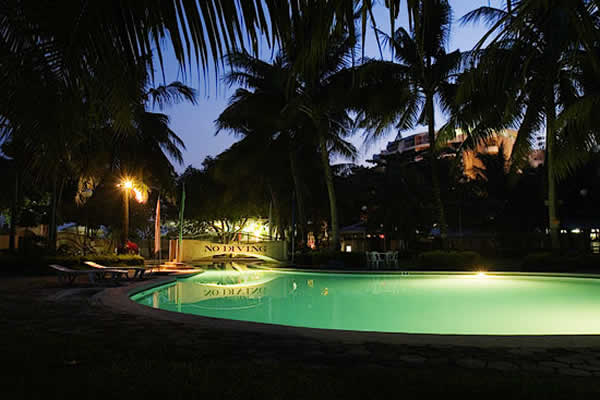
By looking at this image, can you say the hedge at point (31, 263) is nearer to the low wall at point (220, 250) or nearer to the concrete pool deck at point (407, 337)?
the low wall at point (220, 250)

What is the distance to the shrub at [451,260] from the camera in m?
16.8

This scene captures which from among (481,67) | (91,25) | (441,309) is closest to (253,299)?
(441,309)

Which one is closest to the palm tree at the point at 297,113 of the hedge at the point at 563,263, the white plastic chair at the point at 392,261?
the white plastic chair at the point at 392,261

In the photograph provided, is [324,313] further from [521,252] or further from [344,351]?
[521,252]

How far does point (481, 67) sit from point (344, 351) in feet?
8.12

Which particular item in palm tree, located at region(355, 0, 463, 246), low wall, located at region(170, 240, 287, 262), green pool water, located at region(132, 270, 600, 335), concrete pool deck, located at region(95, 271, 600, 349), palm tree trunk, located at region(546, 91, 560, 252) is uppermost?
palm tree, located at region(355, 0, 463, 246)

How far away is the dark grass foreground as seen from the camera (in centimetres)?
256

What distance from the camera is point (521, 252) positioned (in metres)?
25.0

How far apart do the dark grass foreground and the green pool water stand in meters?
3.36

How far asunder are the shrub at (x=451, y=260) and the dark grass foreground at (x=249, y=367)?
13394 millimetres

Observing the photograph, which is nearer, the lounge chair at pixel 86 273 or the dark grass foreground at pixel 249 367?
the dark grass foreground at pixel 249 367

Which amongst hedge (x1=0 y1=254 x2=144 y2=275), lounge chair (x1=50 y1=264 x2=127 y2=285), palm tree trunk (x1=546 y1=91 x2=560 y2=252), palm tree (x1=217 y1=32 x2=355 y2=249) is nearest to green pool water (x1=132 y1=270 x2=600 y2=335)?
lounge chair (x1=50 y1=264 x2=127 y2=285)

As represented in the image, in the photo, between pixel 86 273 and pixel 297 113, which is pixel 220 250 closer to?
pixel 297 113

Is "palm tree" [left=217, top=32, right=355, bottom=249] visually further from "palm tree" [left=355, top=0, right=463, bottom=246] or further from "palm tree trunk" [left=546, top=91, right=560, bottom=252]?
"palm tree trunk" [left=546, top=91, right=560, bottom=252]
